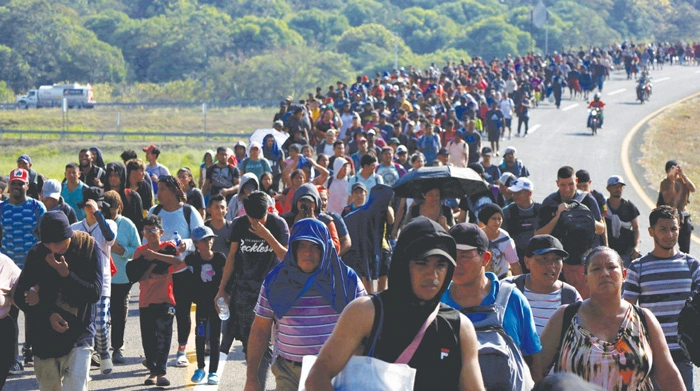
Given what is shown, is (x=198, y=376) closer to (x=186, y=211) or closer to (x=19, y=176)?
(x=186, y=211)

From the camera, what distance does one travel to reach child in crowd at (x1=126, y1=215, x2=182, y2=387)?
9727mm

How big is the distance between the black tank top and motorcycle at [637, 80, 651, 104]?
4759 centimetres

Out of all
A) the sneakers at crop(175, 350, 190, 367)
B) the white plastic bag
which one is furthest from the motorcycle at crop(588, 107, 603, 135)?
the white plastic bag

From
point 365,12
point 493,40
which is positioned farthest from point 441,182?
point 365,12

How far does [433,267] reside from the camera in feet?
13.8

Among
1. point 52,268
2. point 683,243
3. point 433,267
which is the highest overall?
point 433,267

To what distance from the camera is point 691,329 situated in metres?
5.87

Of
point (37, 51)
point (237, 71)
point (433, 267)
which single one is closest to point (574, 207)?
point (433, 267)

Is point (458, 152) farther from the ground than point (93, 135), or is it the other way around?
point (458, 152)

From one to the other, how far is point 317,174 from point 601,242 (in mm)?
6960

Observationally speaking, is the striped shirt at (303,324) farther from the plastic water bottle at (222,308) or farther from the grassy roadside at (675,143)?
the grassy roadside at (675,143)

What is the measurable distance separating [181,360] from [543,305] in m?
4.57

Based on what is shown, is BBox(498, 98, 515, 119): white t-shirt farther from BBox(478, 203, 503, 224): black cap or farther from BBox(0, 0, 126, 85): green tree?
BBox(0, 0, 126, 85): green tree

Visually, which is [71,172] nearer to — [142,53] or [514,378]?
[514,378]
